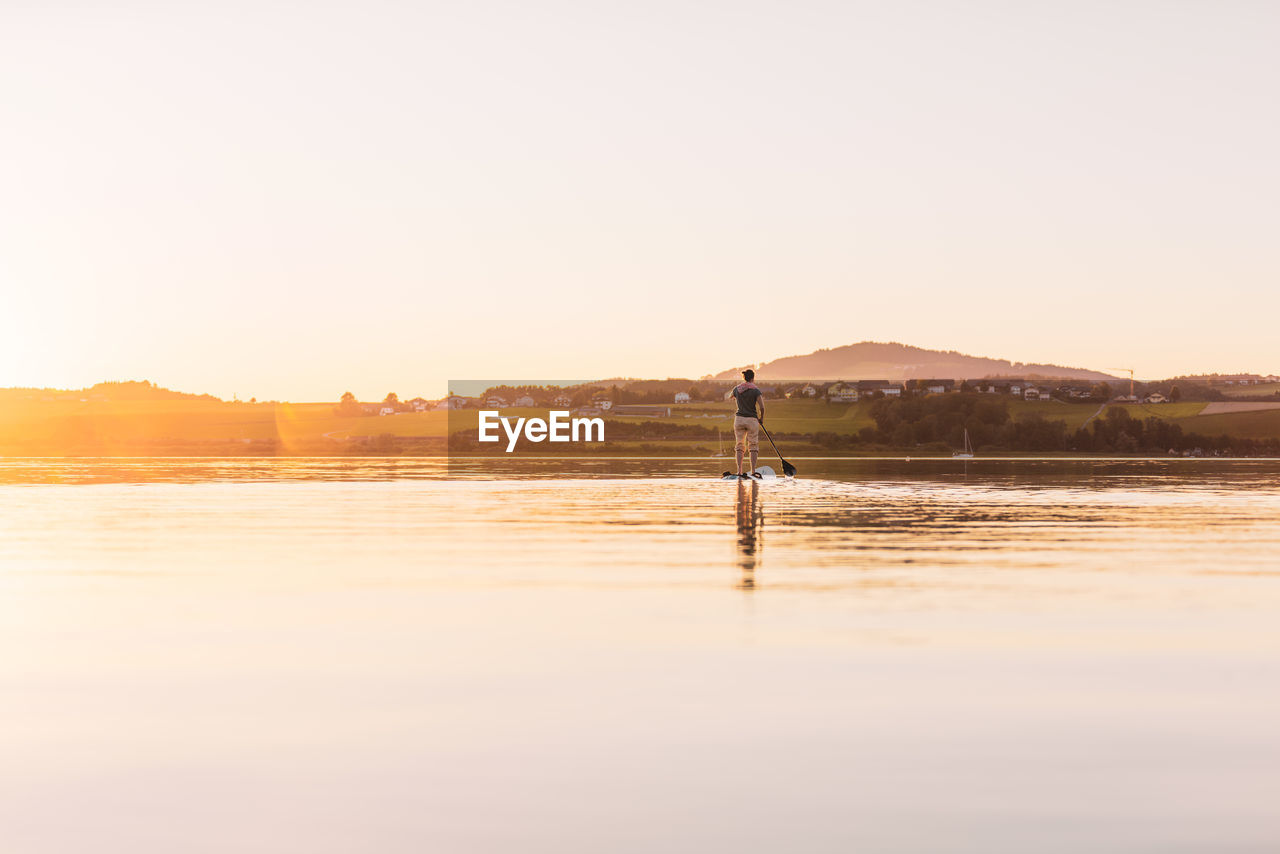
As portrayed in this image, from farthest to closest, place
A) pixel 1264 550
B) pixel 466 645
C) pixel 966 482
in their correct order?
1. pixel 966 482
2. pixel 1264 550
3. pixel 466 645

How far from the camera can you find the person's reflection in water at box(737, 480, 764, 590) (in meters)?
13.1

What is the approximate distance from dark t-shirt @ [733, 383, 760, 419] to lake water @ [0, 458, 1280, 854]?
11192 mm

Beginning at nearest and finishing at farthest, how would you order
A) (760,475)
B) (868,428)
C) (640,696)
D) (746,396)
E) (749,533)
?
(640,696) < (749,533) < (746,396) < (760,475) < (868,428)

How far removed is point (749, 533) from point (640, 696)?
1084 centimetres

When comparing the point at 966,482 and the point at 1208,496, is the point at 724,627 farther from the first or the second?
the point at 966,482

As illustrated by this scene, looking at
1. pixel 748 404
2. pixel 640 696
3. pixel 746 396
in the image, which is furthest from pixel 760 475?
pixel 640 696

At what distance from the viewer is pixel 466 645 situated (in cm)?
891

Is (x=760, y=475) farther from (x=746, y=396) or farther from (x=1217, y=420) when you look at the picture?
(x=1217, y=420)

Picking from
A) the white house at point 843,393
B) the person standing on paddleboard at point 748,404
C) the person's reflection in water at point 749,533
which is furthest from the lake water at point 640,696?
the white house at point 843,393

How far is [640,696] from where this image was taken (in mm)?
7164

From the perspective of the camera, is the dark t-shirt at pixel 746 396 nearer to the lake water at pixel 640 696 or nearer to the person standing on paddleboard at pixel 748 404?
the person standing on paddleboard at pixel 748 404

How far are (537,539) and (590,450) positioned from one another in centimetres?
5454

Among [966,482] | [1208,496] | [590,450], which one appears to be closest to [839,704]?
[1208,496]

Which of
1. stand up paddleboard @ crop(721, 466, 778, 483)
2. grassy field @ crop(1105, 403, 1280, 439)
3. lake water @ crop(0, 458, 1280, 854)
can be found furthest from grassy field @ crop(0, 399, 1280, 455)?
lake water @ crop(0, 458, 1280, 854)
